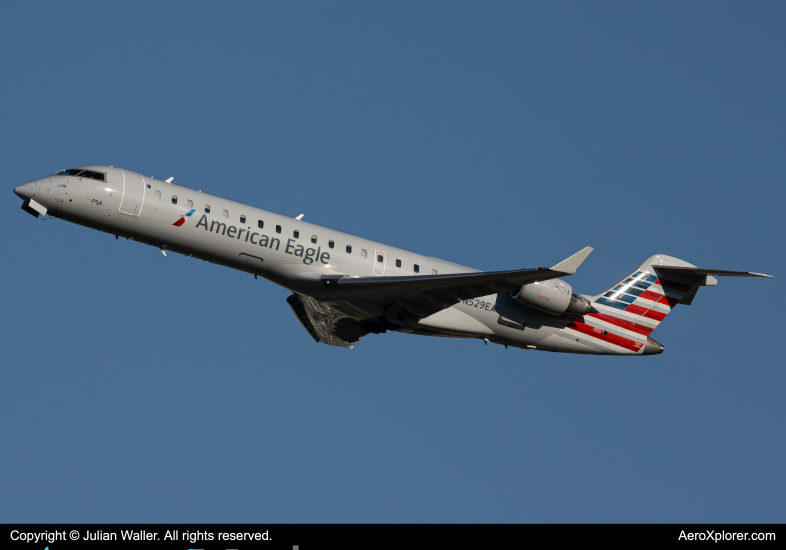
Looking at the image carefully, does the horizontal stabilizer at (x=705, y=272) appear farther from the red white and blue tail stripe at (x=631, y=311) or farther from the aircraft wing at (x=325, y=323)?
the aircraft wing at (x=325, y=323)

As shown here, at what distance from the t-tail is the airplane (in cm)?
3

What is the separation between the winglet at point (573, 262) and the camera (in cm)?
2208

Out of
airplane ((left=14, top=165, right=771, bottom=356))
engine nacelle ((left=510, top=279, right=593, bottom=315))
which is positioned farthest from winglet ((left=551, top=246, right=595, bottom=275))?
engine nacelle ((left=510, top=279, right=593, bottom=315))

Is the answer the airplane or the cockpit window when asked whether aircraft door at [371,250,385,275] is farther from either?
the cockpit window

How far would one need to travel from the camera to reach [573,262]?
22.1 m

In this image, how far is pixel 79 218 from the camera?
2300cm

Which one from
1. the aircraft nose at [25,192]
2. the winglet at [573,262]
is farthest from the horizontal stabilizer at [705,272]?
the aircraft nose at [25,192]

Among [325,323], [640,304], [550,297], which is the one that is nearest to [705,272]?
[640,304]

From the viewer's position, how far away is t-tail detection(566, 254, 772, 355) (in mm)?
28219

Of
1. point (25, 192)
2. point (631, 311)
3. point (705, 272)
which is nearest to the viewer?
point (25, 192)

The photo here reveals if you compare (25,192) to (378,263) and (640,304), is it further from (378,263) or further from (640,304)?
(640,304)

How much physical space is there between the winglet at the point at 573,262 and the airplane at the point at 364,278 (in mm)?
24

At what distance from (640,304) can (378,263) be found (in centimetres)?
897

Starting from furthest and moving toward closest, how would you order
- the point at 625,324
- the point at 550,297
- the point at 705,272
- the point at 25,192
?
1. the point at 625,324
2. the point at 705,272
3. the point at 550,297
4. the point at 25,192
